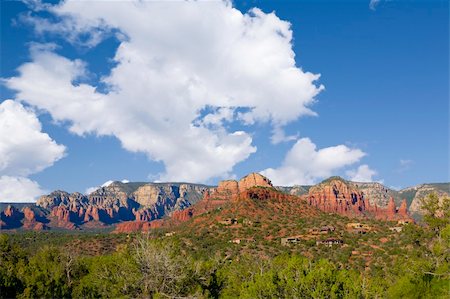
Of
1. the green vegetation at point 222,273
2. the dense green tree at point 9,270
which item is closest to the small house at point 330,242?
the green vegetation at point 222,273

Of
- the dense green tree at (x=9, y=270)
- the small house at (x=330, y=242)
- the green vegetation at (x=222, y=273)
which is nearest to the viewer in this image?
the green vegetation at (x=222, y=273)

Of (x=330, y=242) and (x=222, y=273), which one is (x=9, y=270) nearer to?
(x=222, y=273)

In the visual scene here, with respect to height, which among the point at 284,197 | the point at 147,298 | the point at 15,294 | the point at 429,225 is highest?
the point at 284,197

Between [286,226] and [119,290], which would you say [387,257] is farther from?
[119,290]

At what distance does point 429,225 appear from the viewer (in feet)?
131

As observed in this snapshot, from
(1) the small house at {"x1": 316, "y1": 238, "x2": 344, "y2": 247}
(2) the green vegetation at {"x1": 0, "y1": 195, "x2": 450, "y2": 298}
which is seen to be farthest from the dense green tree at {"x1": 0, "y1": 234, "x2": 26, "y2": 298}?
(1) the small house at {"x1": 316, "y1": 238, "x2": 344, "y2": 247}

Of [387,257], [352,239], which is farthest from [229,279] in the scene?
[352,239]

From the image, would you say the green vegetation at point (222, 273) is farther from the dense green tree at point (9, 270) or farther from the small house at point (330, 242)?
the small house at point (330, 242)

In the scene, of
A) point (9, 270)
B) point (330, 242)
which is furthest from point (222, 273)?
point (330, 242)

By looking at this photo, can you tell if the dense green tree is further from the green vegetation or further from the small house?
the small house

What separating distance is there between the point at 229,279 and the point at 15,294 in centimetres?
2232

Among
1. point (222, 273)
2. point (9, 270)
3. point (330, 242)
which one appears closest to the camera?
point (9, 270)

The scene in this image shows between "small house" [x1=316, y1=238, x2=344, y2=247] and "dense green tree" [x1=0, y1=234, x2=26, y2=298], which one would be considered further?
"small house" [x1=316, y1=238, x2=344, y2=247]

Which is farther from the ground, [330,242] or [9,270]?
[330,242]
